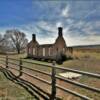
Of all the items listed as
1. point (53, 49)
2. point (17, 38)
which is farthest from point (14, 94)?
point (17, 38)

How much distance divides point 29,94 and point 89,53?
22327mm

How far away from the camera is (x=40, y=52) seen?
39094 mm

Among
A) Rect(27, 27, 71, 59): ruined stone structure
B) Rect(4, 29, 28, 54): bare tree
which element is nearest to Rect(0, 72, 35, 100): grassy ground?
Rect(27, 27, 71, 59): ruined stone structure

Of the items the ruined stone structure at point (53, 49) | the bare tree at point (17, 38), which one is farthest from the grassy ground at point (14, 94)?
the bare tree at point (17, 38)

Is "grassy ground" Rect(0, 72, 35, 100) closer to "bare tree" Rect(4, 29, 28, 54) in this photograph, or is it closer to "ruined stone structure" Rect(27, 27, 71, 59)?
"ruined stone structure" Rect(27, 27, 71, 59)

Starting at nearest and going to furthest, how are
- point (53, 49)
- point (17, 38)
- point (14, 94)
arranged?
point (14, 94) → point (53, 49) → point (17, 38)

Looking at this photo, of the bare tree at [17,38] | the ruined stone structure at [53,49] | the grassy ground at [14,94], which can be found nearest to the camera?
the grassy ground at [14,94]

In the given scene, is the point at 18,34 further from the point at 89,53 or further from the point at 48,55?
the point at 89,53

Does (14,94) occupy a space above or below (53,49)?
below

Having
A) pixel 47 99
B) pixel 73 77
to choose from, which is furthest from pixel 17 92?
pixel 73 77

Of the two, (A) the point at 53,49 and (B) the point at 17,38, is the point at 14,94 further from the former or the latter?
(B) the point at 17,38

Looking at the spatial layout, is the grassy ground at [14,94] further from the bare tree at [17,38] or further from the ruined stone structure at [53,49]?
the bare tree at [17,38]

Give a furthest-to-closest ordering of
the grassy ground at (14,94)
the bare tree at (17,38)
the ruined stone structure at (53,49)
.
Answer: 1. the bare tree at (17,38)
2. the ruined stone structure at (53,49)
3. the grassy ground at (14,94)

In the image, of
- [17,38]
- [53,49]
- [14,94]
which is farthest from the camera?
[17,38]
